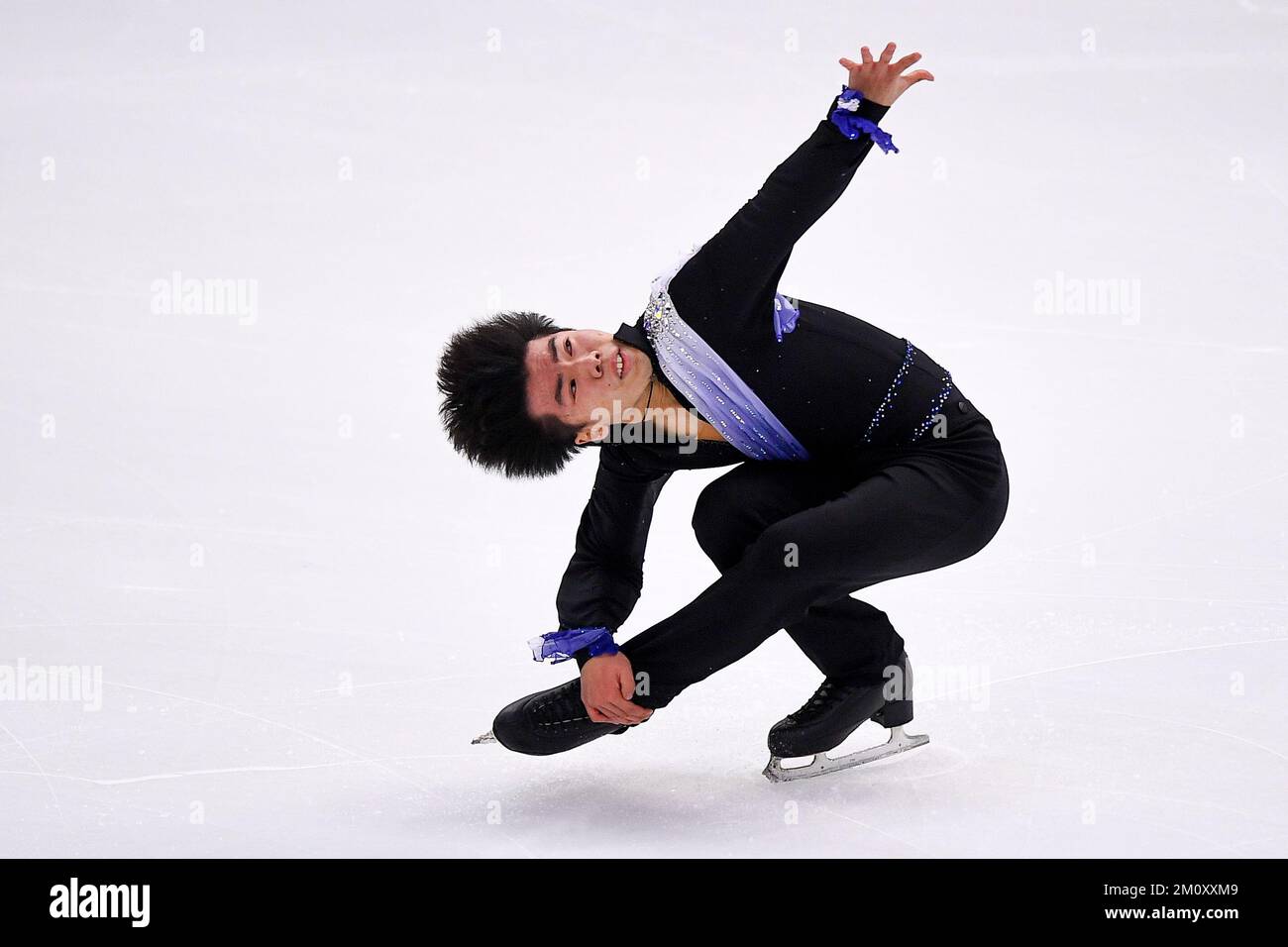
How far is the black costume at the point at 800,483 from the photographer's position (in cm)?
259

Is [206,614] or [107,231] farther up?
[107,231]

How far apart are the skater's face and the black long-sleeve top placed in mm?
41

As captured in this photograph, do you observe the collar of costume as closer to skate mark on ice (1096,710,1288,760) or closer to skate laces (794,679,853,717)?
skate laces (794,679,853,717)

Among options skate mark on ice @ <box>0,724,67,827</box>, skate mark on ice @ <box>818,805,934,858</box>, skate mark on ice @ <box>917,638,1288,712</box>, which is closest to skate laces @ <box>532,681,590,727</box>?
skate mark on ice @ <box>818,805,934,858</box>

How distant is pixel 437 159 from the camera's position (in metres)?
6.34

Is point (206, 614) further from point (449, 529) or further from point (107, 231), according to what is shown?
point (107, 231)

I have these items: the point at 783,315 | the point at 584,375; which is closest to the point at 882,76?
the point at 783,315

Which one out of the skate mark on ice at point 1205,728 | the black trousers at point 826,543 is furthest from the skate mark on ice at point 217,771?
the skate mark on ice at point 1205,728

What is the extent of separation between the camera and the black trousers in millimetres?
2600

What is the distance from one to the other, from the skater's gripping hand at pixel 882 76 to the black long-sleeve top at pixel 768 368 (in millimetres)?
20

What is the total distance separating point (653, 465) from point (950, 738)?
0.86 metres

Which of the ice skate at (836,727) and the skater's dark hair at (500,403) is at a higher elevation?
the skater's dark hair at (500,403)

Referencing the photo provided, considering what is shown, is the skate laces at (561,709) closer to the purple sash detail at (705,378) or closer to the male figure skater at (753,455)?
the male figure skater at (753,455)
